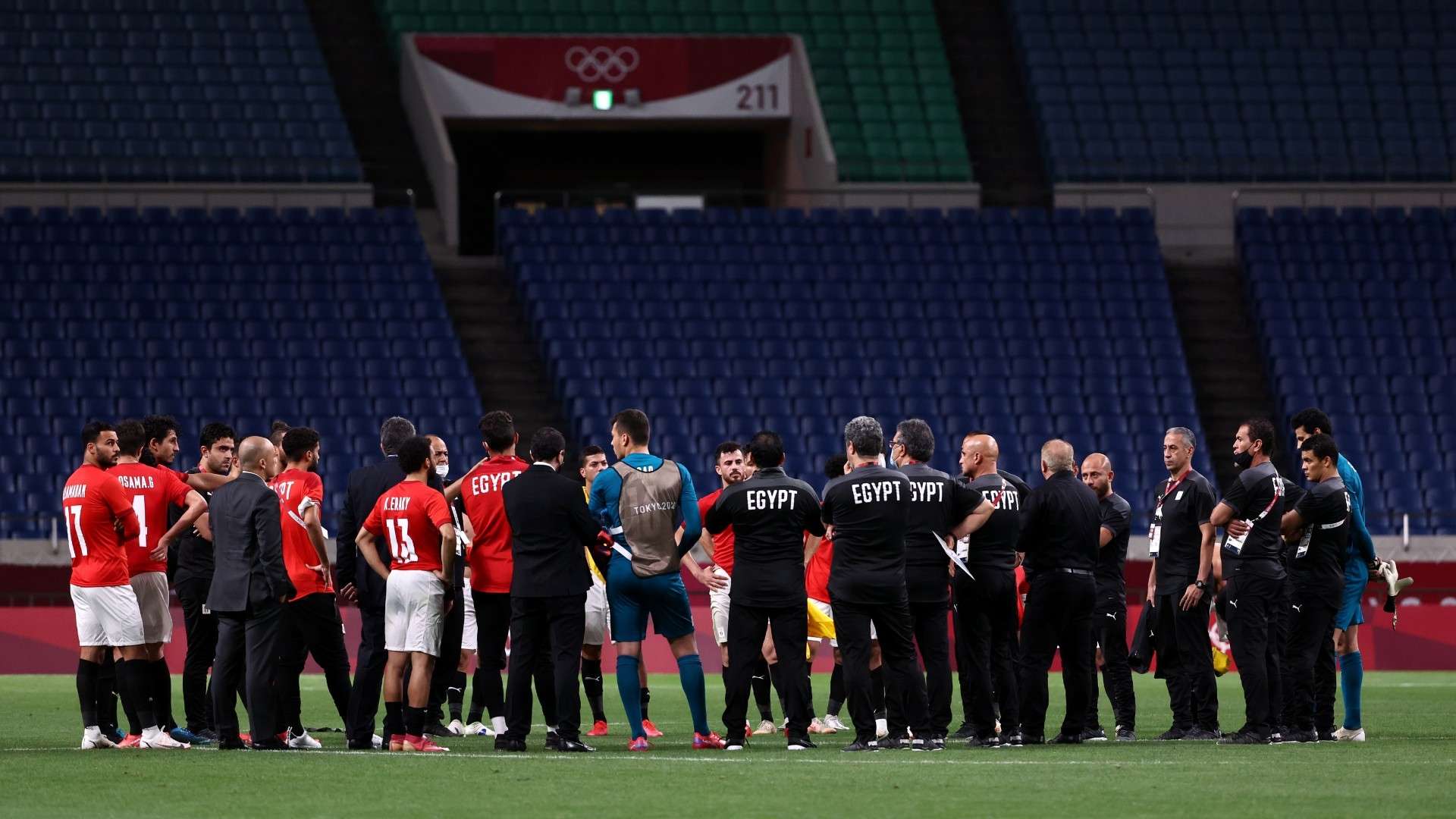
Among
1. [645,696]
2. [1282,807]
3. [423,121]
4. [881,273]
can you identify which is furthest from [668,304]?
[1282,807]

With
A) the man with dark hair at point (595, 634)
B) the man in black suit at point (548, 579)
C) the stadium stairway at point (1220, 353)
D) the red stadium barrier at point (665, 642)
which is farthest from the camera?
the stadium stairway at point (1220, 353)

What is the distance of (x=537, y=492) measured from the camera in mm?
13383

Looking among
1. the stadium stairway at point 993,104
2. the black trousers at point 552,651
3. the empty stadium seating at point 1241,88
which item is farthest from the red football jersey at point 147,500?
the stadium stairway at point 993,104

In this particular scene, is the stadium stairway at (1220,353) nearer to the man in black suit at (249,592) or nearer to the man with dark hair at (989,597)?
the man with dark hair at (989,597)

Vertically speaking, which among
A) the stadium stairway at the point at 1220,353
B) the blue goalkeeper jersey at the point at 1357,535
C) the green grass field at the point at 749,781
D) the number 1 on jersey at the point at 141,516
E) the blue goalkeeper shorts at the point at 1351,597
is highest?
the stadium stairway at the point at 1220,353

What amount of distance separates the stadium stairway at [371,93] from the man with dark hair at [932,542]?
21.3 m

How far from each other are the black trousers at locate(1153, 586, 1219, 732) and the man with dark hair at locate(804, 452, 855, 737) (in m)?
2.07

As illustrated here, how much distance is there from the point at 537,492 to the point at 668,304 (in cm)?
1870

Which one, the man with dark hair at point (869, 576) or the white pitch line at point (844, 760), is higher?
the man with dark hair at point (869, 576)

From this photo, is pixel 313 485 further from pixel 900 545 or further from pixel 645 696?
pixel 900 545

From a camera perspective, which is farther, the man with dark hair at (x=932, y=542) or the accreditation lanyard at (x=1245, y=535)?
the accreditation lanyard at (x=1245, y=535)

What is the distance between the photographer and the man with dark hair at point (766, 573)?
43.6ft

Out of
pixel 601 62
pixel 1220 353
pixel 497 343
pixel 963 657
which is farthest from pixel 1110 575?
pixel 601 62

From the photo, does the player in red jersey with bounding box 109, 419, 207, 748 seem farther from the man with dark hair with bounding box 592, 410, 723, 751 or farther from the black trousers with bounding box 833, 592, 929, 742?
the black trousers with bounding box 833, 592, 929, 742
